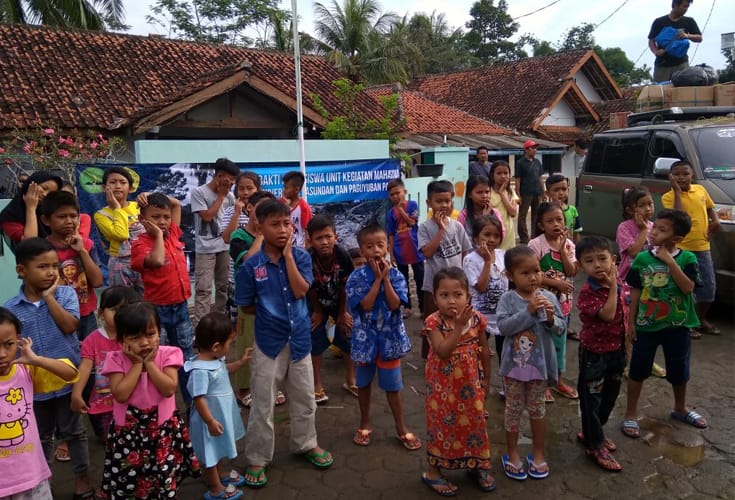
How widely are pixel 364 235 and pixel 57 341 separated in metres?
1.77

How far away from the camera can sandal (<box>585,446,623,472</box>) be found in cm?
324

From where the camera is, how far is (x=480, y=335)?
10.00 feet

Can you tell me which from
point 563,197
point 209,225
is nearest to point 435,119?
point 563,197

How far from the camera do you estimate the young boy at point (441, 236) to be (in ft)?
14.2

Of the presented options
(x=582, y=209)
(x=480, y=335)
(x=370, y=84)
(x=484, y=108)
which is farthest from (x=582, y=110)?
(x=480, y=335)

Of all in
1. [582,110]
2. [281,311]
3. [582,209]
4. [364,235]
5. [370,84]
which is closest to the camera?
[281,311]

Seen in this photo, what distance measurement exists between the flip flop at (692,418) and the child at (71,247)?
3.90 m

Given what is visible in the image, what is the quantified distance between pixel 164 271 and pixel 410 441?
1.90 m

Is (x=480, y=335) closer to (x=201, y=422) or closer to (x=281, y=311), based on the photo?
(x=281, y=311)

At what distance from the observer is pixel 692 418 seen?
3773 mm

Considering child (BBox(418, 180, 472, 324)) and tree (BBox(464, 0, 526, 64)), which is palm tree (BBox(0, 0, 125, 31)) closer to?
child (BBox(418, 180, 472, 324))

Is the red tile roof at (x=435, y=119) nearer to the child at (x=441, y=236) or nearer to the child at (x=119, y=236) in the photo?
the child at (x=441, y=236)

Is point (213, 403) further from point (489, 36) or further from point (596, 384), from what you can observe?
point (489, 36)

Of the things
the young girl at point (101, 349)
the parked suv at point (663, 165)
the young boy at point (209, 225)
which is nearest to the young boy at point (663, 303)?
the parked suv at point (663, 165)
